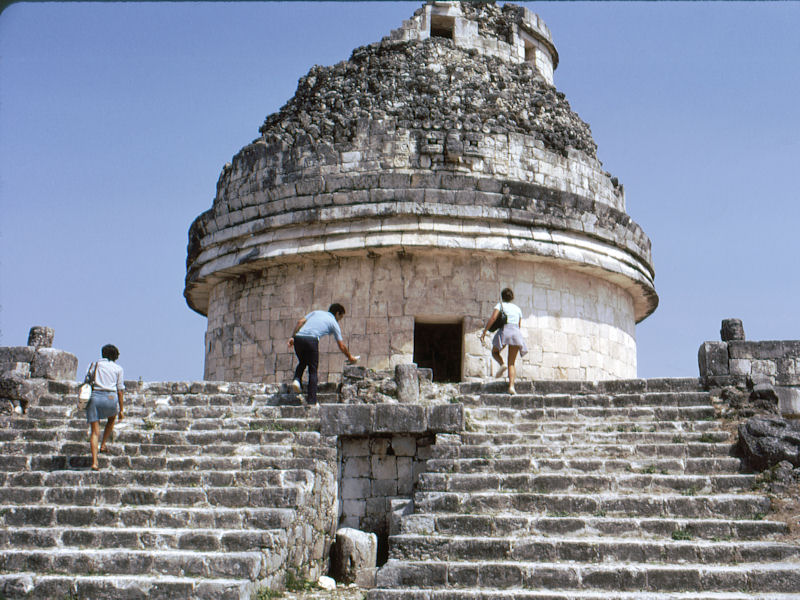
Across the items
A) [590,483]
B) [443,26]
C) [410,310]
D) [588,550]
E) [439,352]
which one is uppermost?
[443,26]

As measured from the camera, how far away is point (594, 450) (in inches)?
334

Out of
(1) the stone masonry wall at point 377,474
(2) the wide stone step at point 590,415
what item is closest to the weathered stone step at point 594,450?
(1) the stone masonry wall at point 377,474

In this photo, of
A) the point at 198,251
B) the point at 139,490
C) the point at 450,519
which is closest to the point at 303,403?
the point at 139,490

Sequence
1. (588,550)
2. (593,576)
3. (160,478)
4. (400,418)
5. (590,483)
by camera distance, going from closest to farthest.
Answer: (593,576)
(588,550)
(590,483)
(160,478)
(400,418)

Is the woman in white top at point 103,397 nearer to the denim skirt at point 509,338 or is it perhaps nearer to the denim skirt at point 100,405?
the denim skirt at point 100,405

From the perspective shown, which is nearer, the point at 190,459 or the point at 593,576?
the point at 593,576

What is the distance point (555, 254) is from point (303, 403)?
5.97 meters

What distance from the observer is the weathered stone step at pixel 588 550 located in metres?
6.75

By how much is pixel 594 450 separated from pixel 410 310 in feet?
17.7

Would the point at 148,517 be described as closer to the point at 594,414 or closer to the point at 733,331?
the point at 594,414

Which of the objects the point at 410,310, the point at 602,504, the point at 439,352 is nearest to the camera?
the point at 602,504

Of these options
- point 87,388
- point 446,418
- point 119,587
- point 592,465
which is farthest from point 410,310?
point 119,587

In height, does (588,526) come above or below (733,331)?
below

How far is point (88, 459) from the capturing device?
8.98m
